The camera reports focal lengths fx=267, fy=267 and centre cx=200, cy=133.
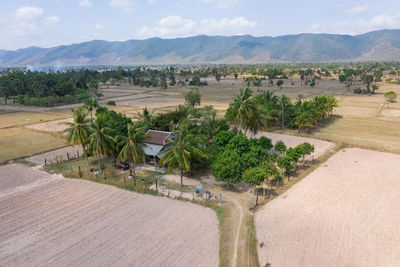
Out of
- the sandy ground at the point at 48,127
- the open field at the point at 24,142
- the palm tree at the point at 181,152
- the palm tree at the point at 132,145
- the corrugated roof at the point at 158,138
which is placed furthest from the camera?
the sandy ground at the point at 48,127

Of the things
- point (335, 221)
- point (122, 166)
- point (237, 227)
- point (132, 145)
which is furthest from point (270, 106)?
point (237, 227)

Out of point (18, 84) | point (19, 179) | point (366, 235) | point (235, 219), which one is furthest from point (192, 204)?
point (18, 84)

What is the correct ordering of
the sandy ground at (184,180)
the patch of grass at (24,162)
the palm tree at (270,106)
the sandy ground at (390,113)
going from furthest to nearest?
the sandy ground at (390,113), the palm tree at (270,106), the patch of grass at (24,162), the sandy ground at (184,180)

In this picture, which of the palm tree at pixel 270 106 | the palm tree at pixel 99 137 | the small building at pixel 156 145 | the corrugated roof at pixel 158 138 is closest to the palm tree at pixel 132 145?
the palm tree at pixel 99 137

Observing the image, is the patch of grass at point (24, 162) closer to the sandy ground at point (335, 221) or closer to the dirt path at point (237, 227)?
the dirt path at point (237, 227)

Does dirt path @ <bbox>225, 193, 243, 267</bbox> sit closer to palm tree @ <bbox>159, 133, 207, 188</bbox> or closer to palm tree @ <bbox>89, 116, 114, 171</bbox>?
palm tree @ <bbox>159, 133, 207, 188</bbox>

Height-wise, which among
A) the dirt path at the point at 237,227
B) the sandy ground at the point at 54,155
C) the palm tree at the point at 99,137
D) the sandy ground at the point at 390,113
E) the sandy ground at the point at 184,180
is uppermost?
the palm tree at the point at 99,137

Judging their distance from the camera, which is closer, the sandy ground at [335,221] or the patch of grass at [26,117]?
the sandy ground at [335,221]

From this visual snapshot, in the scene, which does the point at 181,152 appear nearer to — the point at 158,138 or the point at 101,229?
the point at 158,138

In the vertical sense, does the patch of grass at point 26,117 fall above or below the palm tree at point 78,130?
below
